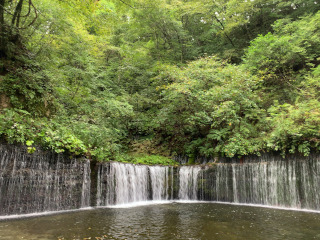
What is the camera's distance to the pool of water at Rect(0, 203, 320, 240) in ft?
16.2

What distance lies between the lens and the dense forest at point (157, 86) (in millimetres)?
8641

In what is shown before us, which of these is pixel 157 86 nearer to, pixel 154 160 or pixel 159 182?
pixel 154 160

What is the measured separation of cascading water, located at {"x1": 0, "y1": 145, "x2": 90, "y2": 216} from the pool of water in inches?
37.5

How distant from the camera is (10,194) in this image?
6.97 metres

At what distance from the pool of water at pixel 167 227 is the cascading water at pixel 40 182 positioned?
0.95 metres

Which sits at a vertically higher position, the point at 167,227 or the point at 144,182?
the point at 144,182

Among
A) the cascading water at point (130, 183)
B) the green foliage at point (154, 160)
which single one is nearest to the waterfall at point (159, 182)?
the cascading water at point (130, 183)

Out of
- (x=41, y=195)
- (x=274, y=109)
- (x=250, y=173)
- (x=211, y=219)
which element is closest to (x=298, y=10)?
(x=274, y=109)

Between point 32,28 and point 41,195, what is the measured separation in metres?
7.33

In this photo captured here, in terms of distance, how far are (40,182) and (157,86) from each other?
30.0ft

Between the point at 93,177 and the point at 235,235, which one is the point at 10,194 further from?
the point at 235,235

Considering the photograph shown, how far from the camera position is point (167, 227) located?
5691 millimetres

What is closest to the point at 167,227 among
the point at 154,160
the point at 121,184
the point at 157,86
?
the point at 121,184

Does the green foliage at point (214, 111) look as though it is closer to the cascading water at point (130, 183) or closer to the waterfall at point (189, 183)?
the waterfall at point (189, 183)
